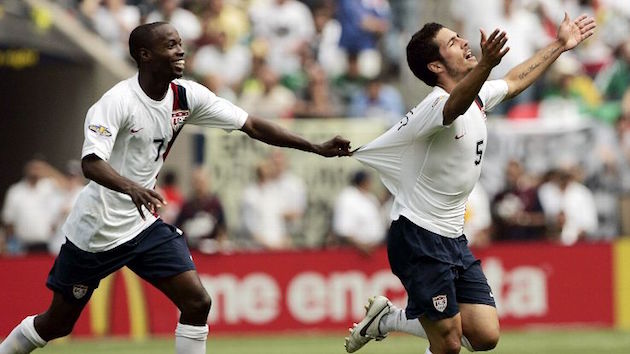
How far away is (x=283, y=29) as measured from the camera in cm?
2158

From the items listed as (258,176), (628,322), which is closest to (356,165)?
(258,176)

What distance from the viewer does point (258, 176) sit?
19.0 m

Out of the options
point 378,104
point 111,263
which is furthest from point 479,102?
point 378,104

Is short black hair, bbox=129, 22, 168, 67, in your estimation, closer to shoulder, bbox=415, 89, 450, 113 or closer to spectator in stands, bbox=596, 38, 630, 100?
shoulder, bbox=415, 89, 450, 113

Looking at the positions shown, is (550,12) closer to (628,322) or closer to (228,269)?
(628,322)

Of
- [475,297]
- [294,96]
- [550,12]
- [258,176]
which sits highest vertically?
[550,12]

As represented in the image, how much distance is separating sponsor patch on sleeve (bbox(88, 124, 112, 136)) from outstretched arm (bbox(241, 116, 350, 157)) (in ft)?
4.15

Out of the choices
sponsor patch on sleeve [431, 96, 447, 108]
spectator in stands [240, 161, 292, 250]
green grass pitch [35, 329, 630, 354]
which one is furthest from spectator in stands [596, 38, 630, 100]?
sponsor patch on sleeve [431, 96, 447, 108]

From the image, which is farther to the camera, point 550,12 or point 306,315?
point 550,12

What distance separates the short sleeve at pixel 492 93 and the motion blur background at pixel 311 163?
314 inches

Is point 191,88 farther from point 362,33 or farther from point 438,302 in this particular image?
point 362,33

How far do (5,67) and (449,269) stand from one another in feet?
41.6

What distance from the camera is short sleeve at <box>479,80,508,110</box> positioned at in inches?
401

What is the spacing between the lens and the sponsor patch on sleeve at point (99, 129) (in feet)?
31.8
